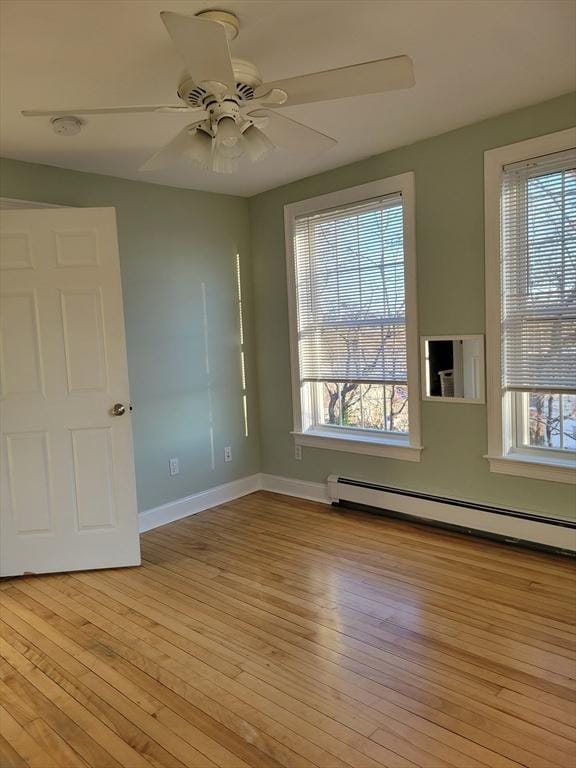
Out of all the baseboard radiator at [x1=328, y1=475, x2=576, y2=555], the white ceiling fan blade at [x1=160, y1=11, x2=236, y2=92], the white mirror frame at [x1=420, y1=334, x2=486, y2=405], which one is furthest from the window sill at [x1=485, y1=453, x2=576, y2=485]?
the white ceiling fan blade at [x1=160, y1=11, x2=236, y2=92]

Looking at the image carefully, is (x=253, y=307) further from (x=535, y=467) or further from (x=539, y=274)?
(x=535, y=467)

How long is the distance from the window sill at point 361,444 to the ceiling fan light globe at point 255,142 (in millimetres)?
2326

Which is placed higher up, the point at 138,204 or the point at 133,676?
the point at 138,204

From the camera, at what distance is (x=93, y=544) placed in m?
3.31

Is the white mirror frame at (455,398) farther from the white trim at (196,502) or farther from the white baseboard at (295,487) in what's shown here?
the white trim at (196,502)

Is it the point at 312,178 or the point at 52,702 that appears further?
the point at 312,178

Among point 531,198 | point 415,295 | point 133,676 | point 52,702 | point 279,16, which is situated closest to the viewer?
point 279,16

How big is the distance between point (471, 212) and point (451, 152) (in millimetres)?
404

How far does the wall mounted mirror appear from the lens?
134 inches

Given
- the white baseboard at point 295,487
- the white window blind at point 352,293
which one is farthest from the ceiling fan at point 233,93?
the white baseboard at point 295,487

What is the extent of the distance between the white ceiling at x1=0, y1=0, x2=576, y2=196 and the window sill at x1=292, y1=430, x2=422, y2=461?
2.03 meters

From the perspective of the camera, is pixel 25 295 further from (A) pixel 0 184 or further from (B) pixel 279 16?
(B) pixel 279 16

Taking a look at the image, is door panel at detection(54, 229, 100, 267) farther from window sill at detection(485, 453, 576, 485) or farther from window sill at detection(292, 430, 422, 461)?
window sill at detection(485, 453, 576, 485)

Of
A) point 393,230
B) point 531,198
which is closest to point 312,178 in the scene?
point 393,230
